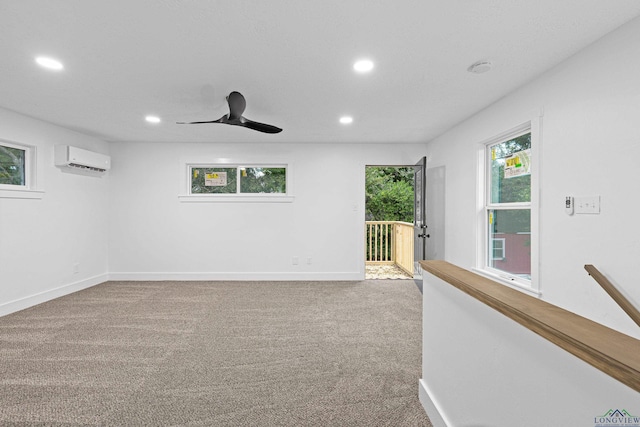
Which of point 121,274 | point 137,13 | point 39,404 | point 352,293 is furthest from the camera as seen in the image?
point 121,274

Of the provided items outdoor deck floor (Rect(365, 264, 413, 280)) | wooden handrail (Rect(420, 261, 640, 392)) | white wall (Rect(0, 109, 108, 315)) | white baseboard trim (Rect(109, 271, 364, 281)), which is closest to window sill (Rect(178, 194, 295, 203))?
white baseboard trim (Rect(109, 271, 364, 281))

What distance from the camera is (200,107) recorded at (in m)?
3.29

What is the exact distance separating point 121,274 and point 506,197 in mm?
5743

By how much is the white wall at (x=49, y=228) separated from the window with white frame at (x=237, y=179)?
1480 mm

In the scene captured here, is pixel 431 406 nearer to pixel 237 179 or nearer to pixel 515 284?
pixel 515 284

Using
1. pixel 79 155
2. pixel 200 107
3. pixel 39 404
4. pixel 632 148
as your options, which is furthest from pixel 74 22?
pixel 632 148

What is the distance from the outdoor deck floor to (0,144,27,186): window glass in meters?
5.13

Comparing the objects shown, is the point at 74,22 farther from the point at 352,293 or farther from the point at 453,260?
the point at 453,260

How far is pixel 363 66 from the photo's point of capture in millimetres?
2340

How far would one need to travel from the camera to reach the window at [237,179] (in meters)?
5.23

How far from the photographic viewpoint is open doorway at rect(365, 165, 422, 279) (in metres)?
5.96

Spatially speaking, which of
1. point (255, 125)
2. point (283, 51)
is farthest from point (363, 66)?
point (255, 125)

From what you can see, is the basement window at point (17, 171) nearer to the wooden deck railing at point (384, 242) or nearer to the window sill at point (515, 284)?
the window sill at point (515, 284)

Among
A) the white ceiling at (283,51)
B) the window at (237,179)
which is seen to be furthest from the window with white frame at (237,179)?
the white ceiling at (283,51)
